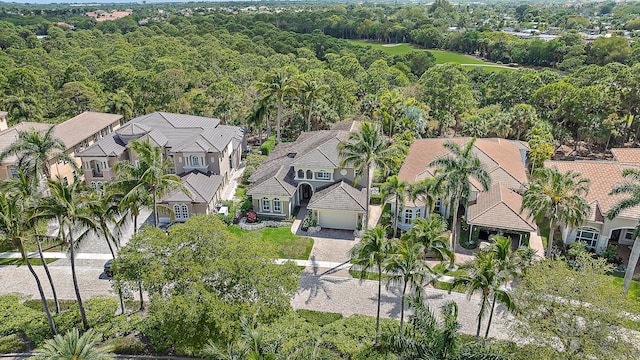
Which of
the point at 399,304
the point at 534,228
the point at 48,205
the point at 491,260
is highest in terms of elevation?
the point at 48,205

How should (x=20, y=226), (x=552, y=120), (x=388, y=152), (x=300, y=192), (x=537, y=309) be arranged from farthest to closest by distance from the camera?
(x=552, y=120) → (x=300, y=192) → (x=388, y=152) → (x=20, y=226) → (x=537, y=309)

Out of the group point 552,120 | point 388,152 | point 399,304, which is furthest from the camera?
point 552,120

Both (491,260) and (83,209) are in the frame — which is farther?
(83,209)

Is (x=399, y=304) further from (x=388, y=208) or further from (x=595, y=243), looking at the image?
(x=595, y=243)

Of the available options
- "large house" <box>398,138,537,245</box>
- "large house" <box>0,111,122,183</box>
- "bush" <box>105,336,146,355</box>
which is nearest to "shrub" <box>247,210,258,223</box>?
"large house" <box>398,138,537,245</box>

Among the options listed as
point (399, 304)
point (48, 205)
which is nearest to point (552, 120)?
point (399, 304)

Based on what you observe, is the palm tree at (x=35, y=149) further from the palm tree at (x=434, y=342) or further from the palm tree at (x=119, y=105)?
the palm tree at (x=119, y=105)
